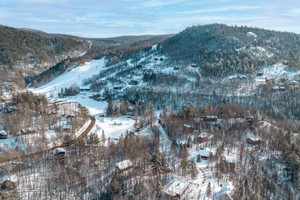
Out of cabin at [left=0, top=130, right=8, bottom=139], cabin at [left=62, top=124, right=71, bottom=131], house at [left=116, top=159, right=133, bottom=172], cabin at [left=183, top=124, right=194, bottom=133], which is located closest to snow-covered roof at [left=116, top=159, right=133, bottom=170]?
house at [left=116, top=159, right=133, bottom=172]

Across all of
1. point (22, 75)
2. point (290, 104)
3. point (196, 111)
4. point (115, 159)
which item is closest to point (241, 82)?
point (290, 104)

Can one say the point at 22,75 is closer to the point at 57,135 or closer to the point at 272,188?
the point at 57,135

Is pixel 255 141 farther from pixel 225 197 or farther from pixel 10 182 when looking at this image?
pixel 10 182

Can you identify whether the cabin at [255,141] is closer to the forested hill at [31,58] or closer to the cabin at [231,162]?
the cabin at [231,162]

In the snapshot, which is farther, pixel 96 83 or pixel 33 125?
pixel 96 83

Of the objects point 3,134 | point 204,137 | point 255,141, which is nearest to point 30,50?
point 3,134

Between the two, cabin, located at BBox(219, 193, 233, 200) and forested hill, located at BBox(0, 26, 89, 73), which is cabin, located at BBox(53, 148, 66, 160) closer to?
cabin, located at BBox(219, 193, 233, 200)

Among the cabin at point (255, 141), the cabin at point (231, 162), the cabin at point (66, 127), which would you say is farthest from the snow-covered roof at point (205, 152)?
the cabin at point (66, 127)

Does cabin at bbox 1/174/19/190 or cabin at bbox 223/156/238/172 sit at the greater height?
cabin at bbox 223/156/238/172
